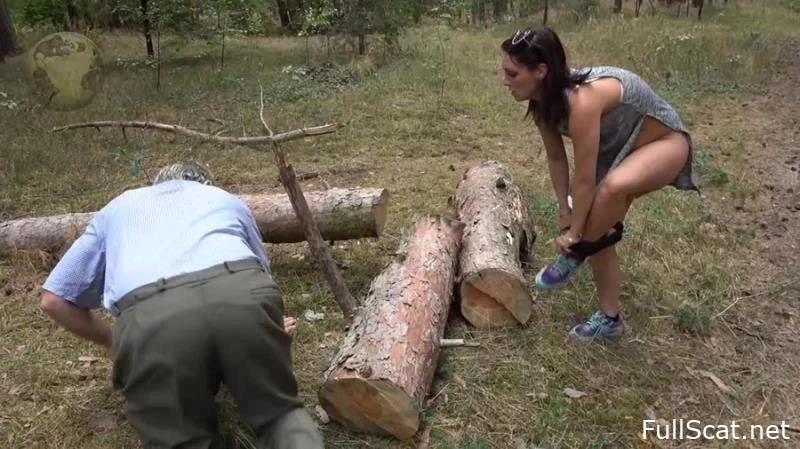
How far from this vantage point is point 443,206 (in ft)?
18.0

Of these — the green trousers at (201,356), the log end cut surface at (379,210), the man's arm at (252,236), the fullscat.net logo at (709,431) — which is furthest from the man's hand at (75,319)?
the fullscat.net logo at (709,431)

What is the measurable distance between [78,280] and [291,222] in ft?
6.06

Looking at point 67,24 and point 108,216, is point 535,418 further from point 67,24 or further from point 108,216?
point 67,24

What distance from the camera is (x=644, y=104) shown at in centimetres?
308

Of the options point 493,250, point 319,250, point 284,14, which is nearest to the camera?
point 493,250

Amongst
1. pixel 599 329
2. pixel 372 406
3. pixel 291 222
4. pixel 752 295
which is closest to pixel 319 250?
pixel 291 222

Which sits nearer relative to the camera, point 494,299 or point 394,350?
point 394,350

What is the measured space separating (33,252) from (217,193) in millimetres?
2515

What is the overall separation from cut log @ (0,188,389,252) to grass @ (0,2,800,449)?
177 millimetres

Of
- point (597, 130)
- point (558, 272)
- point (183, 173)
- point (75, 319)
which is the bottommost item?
point (558, 272)

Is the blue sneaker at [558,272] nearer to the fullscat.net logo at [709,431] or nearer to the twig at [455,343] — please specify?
the twig at [455,343]

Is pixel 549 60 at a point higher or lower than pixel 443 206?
higher

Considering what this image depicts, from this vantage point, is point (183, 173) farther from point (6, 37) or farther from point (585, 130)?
point (6, 37)

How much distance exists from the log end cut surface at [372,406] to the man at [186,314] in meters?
0.32
